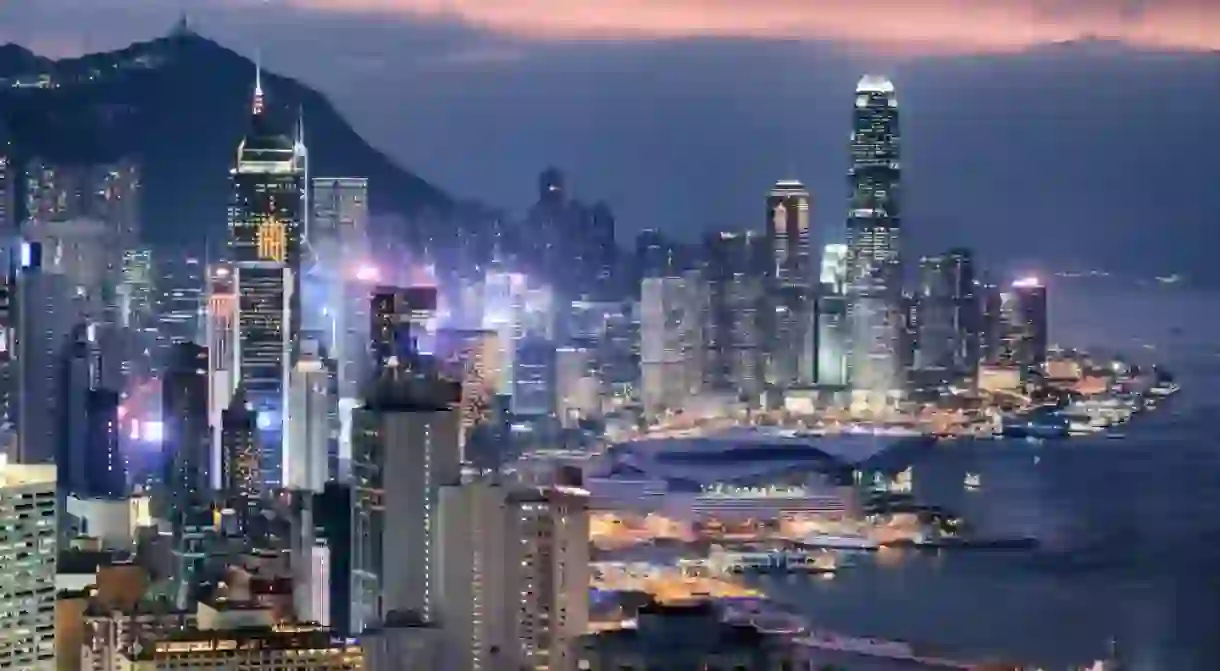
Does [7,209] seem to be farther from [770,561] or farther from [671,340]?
[770,561]

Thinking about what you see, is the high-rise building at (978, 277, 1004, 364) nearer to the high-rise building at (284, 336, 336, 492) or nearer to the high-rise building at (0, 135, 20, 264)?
the high-rise building at (284, 336, 336, 492)

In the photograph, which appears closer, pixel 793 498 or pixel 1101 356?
pixel 1101 356

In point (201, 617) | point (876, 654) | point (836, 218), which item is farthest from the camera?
point (836, 218)

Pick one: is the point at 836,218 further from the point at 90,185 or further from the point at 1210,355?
the point at 90,185

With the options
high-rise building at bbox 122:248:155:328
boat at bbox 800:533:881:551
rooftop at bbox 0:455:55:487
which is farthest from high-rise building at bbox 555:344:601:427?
rooftop at bbox 0:455:55:487

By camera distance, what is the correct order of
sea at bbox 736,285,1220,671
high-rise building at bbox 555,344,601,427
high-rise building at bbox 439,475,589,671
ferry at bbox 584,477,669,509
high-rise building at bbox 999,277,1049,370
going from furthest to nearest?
1. high-rise building at bbox 555,344,601,427
2. high-rise building at bbox 999,277,1049,370
3. ferry at bbox 584,477,669,509
4. sea at bbox 736,285,1220,671
5. high-rise building at bbox 439,475,589,671

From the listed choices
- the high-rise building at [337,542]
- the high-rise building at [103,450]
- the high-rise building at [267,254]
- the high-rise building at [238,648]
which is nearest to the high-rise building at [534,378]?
the high-rise building at [337,542]

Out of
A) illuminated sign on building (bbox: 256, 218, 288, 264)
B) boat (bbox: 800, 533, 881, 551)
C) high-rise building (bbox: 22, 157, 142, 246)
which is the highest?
high-rise building (bbox: 22, 157, 142, 246)

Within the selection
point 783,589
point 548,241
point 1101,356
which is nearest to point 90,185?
point 548,241
